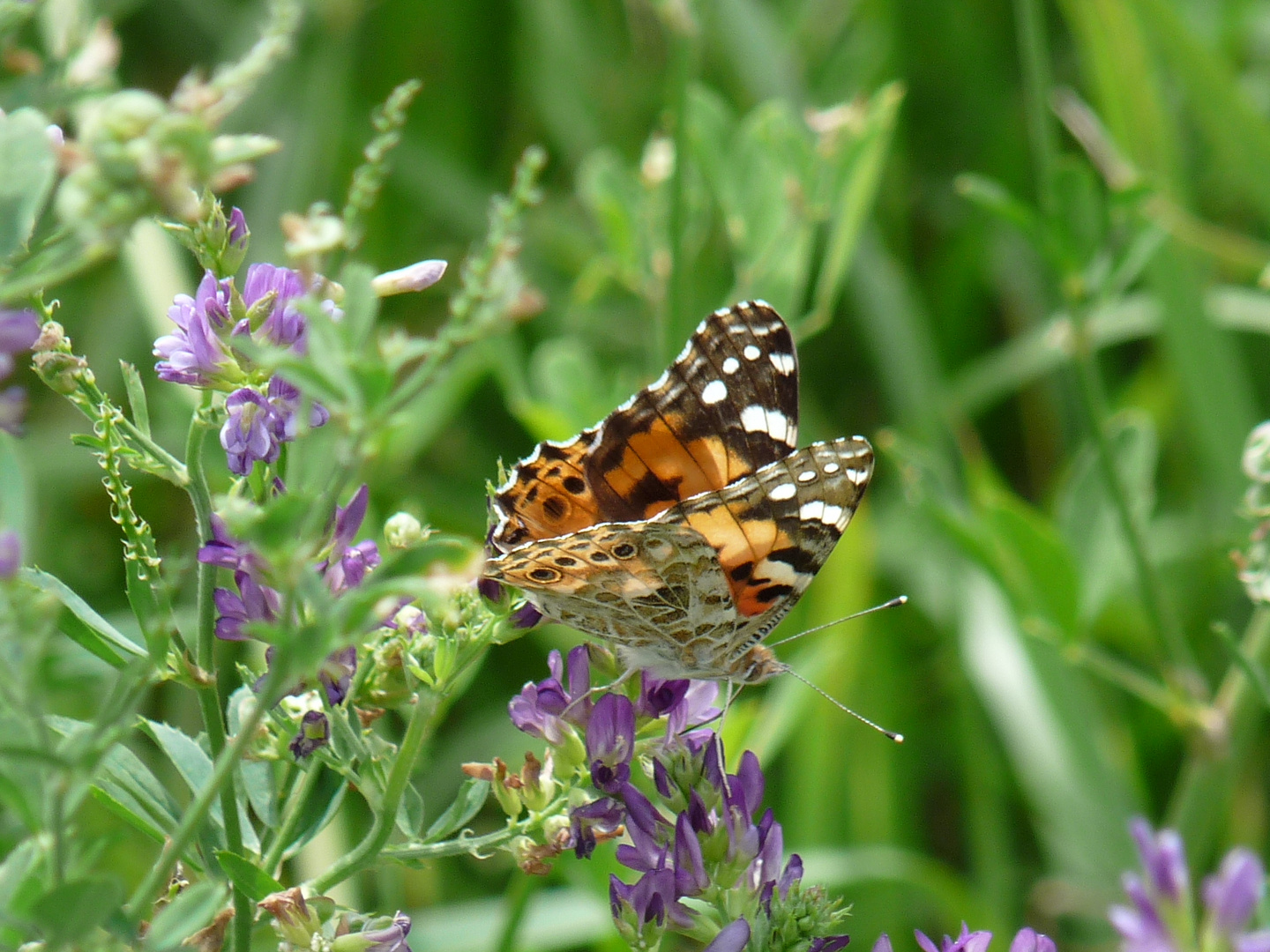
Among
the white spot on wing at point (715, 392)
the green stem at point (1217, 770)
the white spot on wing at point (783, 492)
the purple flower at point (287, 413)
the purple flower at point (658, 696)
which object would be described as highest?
the purple flower at point (287, 413)

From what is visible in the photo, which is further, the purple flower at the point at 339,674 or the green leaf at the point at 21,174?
the purple flower at the point at 339,674

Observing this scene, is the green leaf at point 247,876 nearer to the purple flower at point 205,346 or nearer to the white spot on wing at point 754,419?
the purple flower at point 205,346

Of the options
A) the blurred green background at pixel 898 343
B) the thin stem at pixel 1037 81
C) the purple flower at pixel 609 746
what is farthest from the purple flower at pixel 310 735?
the thin stem at pixel 1037 81

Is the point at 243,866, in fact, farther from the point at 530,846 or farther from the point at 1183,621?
the point at 1183,621

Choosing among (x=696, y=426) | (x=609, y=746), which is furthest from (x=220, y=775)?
(x=696, y=426)

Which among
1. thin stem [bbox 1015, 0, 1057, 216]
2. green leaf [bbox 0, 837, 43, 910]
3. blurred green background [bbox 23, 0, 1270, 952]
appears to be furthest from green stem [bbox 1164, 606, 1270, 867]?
green leaf [bbox 0, 837, 43, 910]

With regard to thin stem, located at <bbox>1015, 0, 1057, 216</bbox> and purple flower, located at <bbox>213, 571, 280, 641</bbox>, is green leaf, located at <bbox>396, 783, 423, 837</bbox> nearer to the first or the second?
purple flower, located at <bbox>213, 571, 280, 641</bbox>
